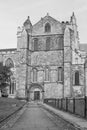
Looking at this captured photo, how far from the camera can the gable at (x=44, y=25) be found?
75.6m

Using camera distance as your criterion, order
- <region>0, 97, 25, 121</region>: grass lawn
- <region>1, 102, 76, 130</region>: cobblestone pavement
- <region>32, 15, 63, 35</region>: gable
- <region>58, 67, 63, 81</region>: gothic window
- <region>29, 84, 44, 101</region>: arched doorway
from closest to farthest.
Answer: <region>1, 102, 76, 130</region>: cobblestone pavement, <region>0, 97, 25, 121</region>: grass lawn, <region>58, 67, 63, 81</region>: gothic window, <region>29, 84, 44, 101</region>: arched doorway, <region>32, 15, 63, 35</region>: gable

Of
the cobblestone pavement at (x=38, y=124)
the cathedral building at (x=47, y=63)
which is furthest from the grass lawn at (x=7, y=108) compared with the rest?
the cathedral building at (x=47, y=63)

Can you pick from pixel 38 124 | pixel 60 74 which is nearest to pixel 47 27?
pixel 60 74

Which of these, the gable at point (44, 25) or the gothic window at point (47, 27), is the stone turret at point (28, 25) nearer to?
the gable at point (44, 25)

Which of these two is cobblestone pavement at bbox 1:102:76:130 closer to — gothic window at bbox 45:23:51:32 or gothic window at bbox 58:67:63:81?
gothic window at bbox 58:67:63:81

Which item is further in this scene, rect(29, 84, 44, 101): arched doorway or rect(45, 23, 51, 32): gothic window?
rect(45, 23, 51, 32): gothic window

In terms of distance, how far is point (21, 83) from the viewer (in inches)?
2857

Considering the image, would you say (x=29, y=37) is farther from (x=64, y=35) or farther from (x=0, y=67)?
(x=0, y=67)

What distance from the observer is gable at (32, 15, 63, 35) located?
248 ft

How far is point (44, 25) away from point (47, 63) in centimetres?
1005

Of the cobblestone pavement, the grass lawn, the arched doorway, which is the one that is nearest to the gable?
the arched doorway

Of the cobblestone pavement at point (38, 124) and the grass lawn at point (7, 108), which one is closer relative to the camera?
the cobblestone pavement at point (38, 124)

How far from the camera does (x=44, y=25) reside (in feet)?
253

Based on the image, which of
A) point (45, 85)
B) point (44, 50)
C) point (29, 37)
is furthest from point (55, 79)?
point (29, 37)
